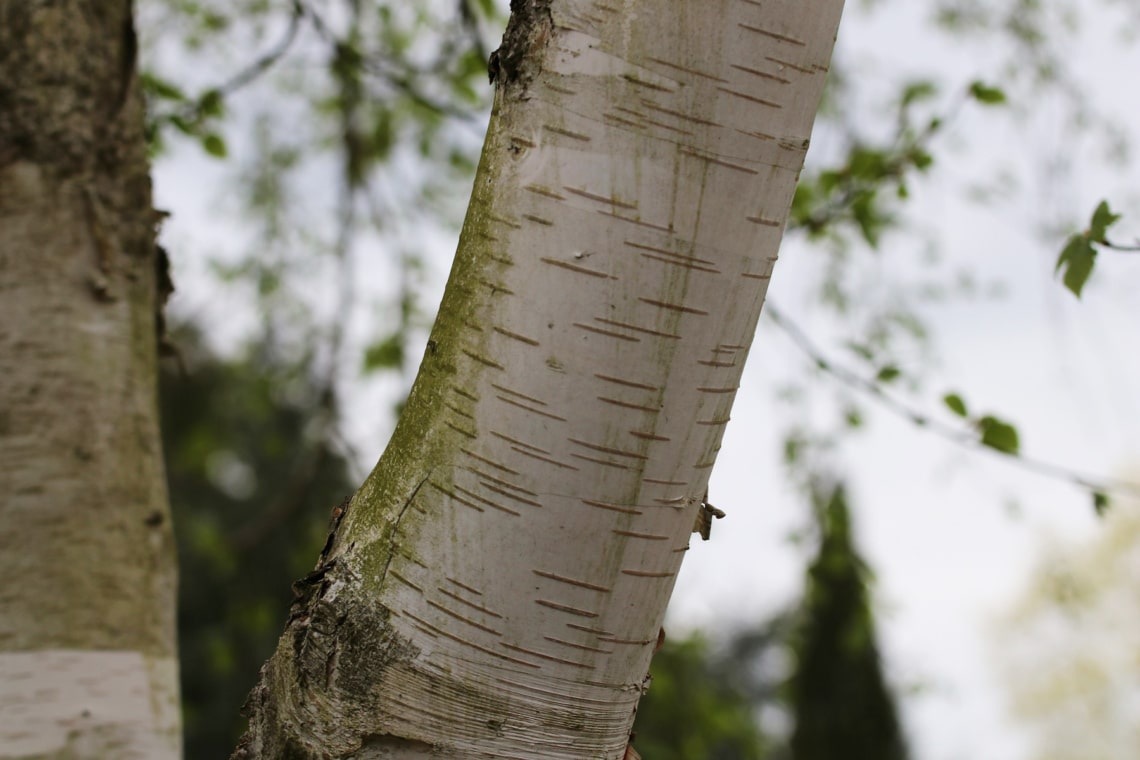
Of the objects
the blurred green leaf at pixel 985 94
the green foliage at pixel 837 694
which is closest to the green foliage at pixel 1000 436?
the blurred green leaf at pixel 985 94

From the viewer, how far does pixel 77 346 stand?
1.53 m

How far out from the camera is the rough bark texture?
1.40m

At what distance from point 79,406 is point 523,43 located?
1.07 metres

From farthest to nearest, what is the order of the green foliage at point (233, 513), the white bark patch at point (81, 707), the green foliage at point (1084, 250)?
the green foliage at point (233, 513)
the white bark patch at point (81, 707)
the green foliage at point (1084, 250)

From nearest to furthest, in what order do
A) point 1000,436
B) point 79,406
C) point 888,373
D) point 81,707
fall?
point 81,707 < point 79,406 < point 1000,436 < point 888,373

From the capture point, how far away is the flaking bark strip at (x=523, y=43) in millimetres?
826

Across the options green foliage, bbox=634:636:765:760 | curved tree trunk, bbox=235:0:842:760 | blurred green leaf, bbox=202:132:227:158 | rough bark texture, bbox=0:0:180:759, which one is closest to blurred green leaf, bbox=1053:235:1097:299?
curved tree trunk, bbox=235:0:842:760

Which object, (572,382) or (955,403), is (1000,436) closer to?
(955,403)

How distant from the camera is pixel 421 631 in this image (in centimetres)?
83

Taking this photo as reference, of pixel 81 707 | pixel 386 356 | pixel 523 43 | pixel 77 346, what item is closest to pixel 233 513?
pixel 386 356

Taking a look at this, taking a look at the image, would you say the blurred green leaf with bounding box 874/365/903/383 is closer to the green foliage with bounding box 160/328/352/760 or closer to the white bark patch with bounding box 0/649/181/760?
the white bark patch with bounding box 0/649/181/760

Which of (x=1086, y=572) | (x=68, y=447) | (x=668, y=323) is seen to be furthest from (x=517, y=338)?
(x=1086, y=572)

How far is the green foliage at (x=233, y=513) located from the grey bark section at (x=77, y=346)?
6.60ft

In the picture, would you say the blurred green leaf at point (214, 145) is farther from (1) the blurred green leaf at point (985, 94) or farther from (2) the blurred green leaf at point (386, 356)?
(1) the blurred green leaf at point (985, 94)
